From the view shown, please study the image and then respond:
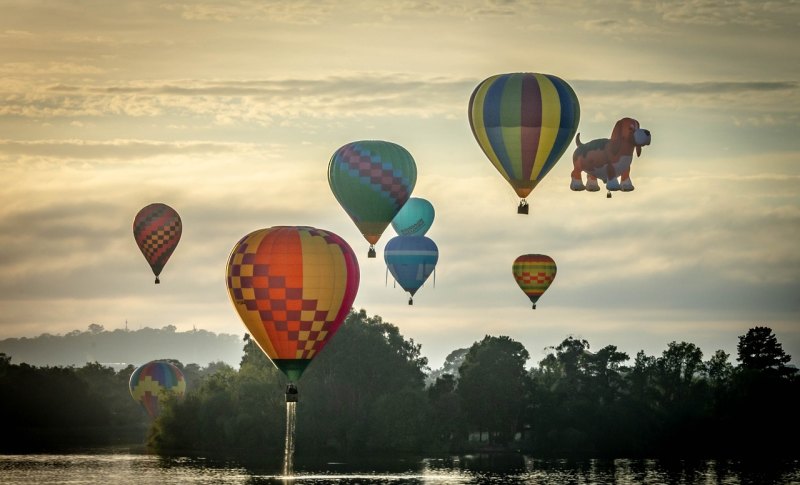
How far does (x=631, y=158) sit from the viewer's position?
224 feet

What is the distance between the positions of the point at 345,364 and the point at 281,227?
58.7 meters

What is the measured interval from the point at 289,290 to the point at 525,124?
53.6 feet

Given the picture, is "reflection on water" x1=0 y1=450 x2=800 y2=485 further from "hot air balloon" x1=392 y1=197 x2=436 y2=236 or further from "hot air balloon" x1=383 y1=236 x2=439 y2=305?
"hot air balloon" x1=392 y1=197 x2=436 y2=236

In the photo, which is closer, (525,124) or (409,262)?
(525,124)

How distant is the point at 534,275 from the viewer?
335 feet

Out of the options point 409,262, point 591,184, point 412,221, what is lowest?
point 591,184

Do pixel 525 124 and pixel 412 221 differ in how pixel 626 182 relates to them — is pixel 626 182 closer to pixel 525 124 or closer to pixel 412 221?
pixel 525 124

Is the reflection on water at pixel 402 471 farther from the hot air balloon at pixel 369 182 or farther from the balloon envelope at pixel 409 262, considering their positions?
the hot air balloon at pixel 369 182

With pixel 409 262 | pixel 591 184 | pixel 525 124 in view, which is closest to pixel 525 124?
pixel 525 124

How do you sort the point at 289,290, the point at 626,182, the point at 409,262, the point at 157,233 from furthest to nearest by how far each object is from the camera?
the point at 157,233 < the point at 409,262 < the point at 626,182 < the point at 289,290

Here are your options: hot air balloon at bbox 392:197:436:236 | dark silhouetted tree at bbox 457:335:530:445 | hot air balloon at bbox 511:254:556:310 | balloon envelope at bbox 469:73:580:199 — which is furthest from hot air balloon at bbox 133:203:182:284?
balloon envelope at bbox 469:73:580:199

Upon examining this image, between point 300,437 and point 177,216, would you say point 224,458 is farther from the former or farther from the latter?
point 177,216

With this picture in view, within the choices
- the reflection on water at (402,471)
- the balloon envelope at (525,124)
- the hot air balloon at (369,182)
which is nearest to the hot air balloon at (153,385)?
the reflection on water at (402,471)

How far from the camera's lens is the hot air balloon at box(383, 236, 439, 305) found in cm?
9656
